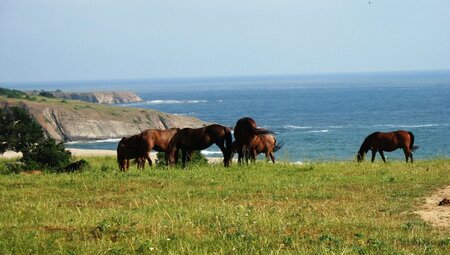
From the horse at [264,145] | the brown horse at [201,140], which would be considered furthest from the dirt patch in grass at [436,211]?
the horse at [264,145]

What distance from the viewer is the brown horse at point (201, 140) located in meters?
21.3

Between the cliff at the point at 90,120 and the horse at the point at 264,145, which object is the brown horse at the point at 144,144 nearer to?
the horse at the point at 264,145

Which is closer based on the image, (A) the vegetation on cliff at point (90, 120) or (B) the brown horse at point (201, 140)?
(B) the brown horse at point (201, 140)

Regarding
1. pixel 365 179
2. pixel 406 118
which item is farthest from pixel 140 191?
pixel 406 118

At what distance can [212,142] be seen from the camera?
2166 centimetres

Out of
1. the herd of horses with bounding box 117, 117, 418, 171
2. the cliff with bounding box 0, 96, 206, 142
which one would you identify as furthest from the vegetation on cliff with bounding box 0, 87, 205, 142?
the herd of horses with bounding box 117, 117, 418, 171

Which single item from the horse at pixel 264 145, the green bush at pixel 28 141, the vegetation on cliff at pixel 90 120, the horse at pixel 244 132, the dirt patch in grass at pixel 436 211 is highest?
the horse at pixel 244 132

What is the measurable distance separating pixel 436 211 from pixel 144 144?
13.6 meters

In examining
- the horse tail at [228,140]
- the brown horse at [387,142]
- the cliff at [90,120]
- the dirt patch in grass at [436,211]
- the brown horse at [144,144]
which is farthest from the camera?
the cliff at [90,120]

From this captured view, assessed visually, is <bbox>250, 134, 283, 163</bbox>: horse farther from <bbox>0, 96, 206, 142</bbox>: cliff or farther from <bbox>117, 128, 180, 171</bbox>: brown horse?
<bbox>0, 96, 206, 142</bbox>: cliff

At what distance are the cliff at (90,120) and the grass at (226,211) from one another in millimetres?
81430

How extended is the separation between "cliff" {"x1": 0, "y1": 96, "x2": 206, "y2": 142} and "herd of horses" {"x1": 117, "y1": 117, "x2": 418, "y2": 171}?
242ft

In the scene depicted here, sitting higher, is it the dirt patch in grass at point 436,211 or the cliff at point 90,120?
the dirt patch in grass at point 436,211

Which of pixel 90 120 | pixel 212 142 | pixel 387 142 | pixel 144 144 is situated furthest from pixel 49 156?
pixel 90 120
